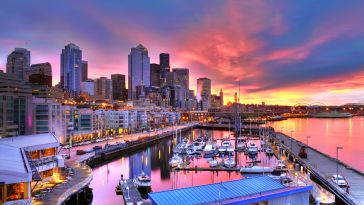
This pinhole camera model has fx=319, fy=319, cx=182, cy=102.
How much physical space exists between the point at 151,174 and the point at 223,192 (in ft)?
111

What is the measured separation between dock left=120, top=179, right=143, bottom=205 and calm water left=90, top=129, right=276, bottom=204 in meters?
1.27

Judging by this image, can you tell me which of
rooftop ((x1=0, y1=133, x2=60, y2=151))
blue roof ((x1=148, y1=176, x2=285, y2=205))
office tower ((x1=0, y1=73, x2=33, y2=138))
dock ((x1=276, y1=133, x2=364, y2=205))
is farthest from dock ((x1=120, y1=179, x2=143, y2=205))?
office tower ((x1=0, y1=73, x2=33, y2=138))

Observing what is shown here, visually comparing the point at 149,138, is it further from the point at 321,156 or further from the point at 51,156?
the point at 51,156

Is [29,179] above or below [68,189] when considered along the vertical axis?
above

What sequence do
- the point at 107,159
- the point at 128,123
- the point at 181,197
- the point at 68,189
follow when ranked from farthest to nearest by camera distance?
the point at 128,123 < the point at 107,159 < the point at 68,189 < the point at 181,197

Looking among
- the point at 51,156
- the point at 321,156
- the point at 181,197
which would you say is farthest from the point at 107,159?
the point at 181,197

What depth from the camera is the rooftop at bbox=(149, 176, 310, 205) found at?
13.7 meters

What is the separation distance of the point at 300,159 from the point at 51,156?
34.4 meters

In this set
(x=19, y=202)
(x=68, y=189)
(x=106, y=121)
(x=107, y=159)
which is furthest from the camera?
(x=106, y=121)

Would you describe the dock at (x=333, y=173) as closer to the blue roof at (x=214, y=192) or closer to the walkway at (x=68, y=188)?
the blue roof at (x=214, y=192)

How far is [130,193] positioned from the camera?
3111 centimetres

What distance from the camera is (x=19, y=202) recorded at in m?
20.9

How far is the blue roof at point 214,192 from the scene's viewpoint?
13695 mm

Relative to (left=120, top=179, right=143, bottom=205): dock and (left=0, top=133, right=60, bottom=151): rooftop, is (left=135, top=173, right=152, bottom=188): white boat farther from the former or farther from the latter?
(left=0, top=133, right=60, bottom=151): rooftop
